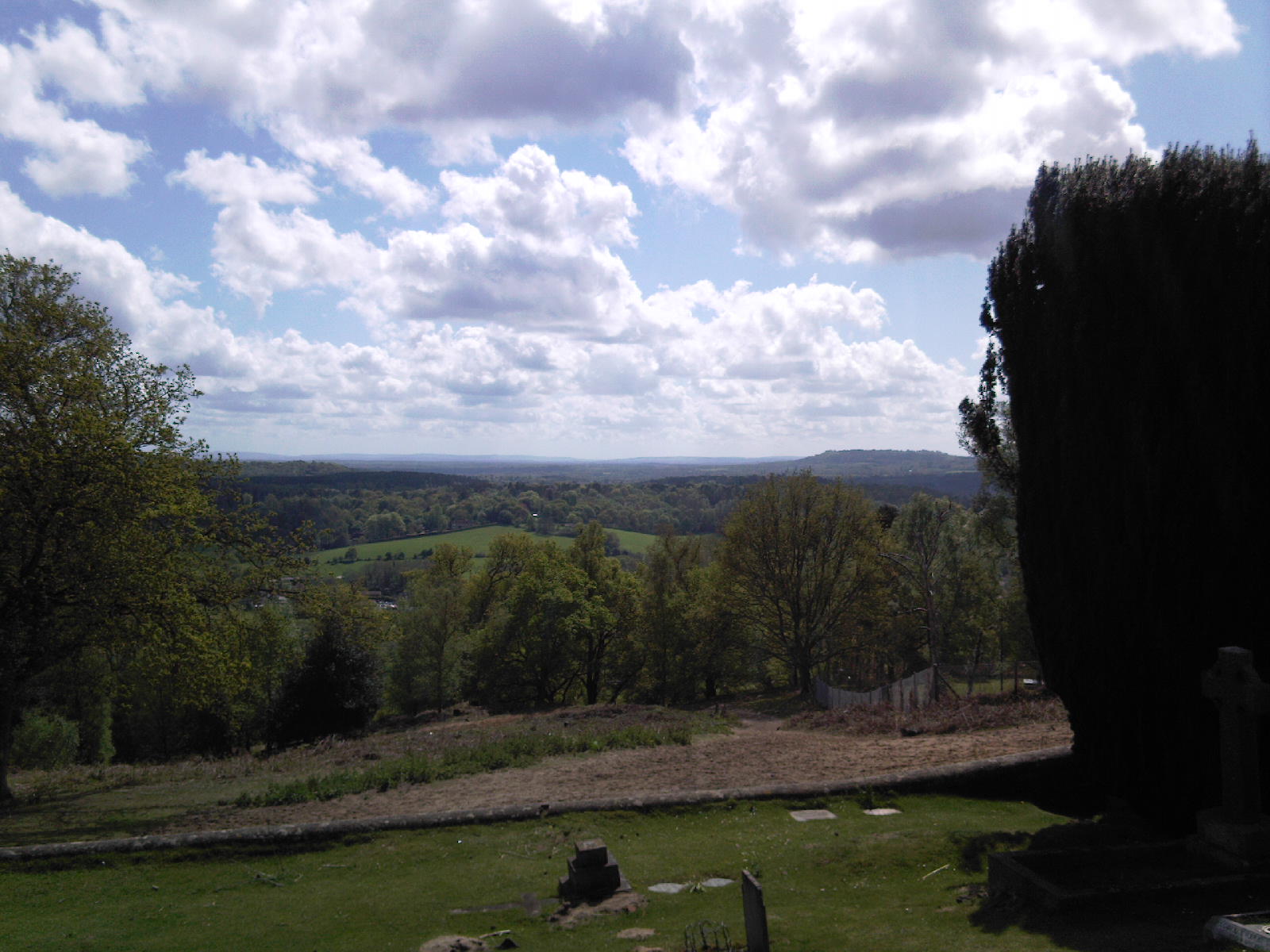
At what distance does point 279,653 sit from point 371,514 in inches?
3518

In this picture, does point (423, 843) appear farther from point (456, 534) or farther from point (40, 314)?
point (456, 534)

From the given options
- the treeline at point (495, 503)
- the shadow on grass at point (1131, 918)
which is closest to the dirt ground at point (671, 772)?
the shadow on grass at point (1131, 918)

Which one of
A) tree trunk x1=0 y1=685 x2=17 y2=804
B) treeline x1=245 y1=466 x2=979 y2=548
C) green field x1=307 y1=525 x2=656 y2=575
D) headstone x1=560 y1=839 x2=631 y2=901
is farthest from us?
treeline x1=245 y1=466 x2=979 y2=548

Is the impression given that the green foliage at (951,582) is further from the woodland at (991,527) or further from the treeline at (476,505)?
the treeline at (476,505)

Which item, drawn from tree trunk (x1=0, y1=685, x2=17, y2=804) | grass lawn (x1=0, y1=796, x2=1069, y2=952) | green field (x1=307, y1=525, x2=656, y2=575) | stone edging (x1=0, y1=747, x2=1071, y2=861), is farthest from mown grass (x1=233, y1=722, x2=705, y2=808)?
green field (x1=307, y1=525, x2=656, y2=575)

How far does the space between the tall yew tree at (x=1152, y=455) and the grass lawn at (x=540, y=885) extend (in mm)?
2513

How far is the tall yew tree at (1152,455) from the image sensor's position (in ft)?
27.4

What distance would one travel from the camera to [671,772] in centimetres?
1459

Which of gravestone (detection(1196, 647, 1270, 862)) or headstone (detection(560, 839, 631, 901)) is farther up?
gravestone (detection(1196, 647, 1270, 862))

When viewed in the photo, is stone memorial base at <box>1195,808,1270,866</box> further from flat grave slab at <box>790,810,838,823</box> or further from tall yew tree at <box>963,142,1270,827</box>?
flat grave slab at <box>790,810,838,823</box>

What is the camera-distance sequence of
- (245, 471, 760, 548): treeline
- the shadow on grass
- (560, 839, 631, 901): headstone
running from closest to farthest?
the shadow on grass, (560, 839, 631, 901): headstone, (245, 471, 760, 548): treeline

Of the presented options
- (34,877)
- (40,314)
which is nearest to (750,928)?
(34,877)

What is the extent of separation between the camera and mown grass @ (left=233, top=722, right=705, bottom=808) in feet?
47.3

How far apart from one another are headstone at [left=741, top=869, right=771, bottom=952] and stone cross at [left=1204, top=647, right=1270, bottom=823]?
199 inches
